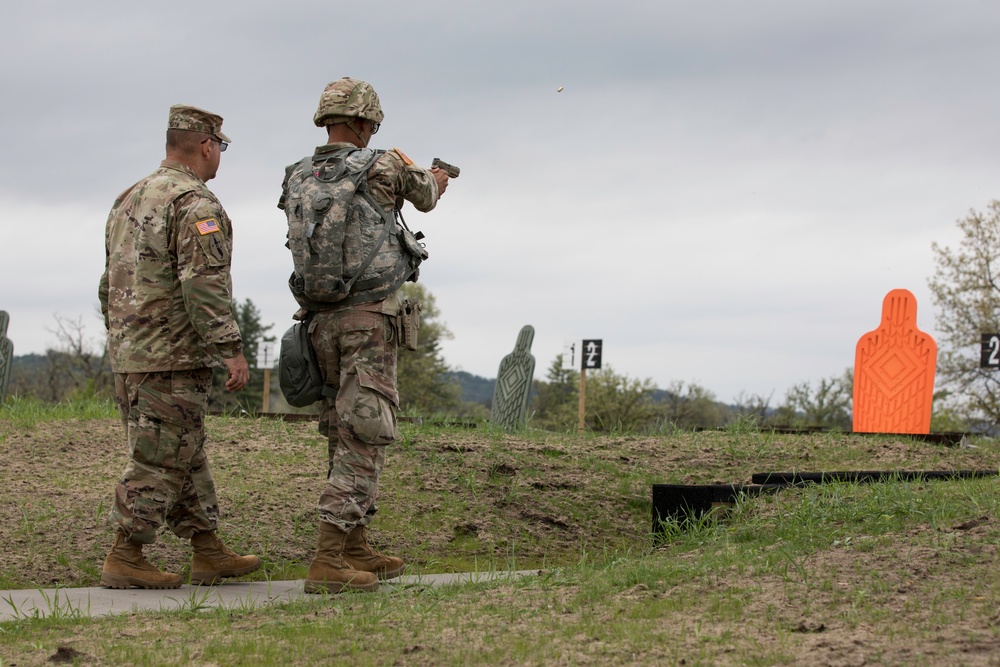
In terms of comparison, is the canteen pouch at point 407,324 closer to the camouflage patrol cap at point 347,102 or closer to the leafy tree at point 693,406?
the camouflage patrol cap at point 347,102

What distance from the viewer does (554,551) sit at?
21.1 feet

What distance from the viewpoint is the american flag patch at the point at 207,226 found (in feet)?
16.3

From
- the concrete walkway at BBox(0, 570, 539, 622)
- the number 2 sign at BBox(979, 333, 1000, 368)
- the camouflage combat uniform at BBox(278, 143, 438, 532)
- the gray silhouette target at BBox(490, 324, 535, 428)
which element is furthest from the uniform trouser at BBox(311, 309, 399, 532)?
the number 2 sign at BBox(979, 333, 1000, 368)

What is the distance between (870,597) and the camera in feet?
13.1

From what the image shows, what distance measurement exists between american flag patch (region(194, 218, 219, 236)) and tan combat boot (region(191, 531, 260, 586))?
1.47 meters

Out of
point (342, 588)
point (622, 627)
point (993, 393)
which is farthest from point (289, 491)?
point (993, 393)

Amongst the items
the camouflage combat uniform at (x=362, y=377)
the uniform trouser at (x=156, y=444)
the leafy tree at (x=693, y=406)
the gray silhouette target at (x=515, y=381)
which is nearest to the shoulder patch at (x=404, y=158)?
the camouflage combat uniform at (x=362, y=377)

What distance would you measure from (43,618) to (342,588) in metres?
1.24

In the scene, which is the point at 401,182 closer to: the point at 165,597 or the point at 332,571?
the point at 332,571

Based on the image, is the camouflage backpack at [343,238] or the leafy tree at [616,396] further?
the leafy tree at [616,396]

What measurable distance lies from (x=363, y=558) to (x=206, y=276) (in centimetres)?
153

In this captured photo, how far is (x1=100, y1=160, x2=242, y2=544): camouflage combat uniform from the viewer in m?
4.97

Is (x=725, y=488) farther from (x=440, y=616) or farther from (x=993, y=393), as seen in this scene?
(x=993, y=393)

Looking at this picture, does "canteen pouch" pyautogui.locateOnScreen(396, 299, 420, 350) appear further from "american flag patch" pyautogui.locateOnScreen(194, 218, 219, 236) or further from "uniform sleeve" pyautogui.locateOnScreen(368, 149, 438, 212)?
"american flag patch" pyautogui.locateOnScreen(194, 218, 219, 236)
